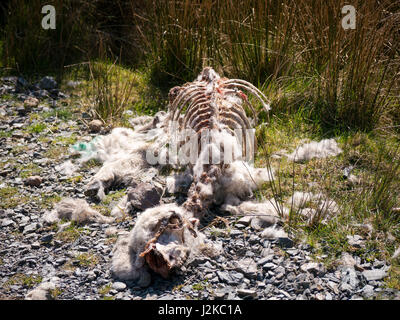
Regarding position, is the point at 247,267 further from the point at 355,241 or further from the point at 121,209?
the point at 121,209

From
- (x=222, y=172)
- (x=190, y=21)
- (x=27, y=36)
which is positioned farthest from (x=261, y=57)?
(x=27, y=36)

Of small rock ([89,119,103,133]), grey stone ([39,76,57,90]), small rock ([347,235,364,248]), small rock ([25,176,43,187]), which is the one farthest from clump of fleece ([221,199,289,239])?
grey stone ([39,76,57,90])

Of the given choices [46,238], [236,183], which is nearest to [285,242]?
[236,183]

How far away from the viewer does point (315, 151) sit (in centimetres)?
356

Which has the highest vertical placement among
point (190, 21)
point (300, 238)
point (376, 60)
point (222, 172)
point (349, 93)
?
point (190, 21)

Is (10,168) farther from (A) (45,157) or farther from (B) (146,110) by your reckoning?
(B) (146,110)

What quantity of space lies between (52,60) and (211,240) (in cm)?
370

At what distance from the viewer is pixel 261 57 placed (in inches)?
167

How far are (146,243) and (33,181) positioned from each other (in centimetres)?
151

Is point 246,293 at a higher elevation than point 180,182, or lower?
lower

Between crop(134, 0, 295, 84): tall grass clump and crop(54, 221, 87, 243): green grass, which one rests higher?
crop(134, 0, 295, 84): tall grass clump

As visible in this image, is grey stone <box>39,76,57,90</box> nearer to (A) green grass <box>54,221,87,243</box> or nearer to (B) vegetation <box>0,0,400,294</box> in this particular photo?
(B) vegetation <box>0,0,400,294</box>

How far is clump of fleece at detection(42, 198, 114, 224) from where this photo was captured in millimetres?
3033

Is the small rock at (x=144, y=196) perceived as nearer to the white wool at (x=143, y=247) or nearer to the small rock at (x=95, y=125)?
the white wool at (x=143, y=247)
